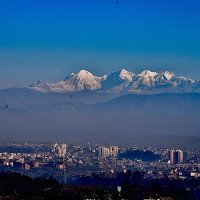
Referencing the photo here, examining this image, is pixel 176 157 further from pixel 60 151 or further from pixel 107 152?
pixel 60 151

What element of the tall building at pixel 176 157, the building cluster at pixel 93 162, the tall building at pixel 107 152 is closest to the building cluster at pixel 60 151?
the building cluster at pixel 93 162

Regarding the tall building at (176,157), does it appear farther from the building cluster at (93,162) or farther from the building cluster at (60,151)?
the building cluster at (60,151)

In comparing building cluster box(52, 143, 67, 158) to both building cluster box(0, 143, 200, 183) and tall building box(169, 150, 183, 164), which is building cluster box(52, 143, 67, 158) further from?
tall building box(169, 150, 183, 164)

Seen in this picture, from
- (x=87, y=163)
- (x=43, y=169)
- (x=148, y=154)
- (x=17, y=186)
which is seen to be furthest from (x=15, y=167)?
(x=17, y=186)

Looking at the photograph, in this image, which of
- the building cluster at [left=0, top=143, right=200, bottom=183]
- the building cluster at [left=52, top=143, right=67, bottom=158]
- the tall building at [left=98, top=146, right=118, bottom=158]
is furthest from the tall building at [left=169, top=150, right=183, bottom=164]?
the building cluster at [left=52, top=143, right=67, bottom=158]

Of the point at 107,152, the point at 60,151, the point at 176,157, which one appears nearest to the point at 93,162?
the point at 176,157

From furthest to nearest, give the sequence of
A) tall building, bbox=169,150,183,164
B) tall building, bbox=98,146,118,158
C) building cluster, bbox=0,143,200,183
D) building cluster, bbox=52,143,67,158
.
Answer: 1. tall building, bbox=98,146,118,158
2. building cluster, bbox=52,143,67,158
3. tall building, bbox=169,150,183,164
4. building cluster, bbox=0,143,200,183

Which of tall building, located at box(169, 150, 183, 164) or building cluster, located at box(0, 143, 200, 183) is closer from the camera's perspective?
building cluster, located at box(0, 143, 200, 183)

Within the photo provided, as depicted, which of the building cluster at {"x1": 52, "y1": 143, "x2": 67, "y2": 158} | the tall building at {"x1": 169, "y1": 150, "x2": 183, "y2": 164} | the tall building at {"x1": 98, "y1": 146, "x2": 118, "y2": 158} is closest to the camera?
the tall building at {"x1": 169, "y1": 150, "x2": 183, "y2": 164}

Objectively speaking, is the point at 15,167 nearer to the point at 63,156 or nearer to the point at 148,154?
the point at 63,156

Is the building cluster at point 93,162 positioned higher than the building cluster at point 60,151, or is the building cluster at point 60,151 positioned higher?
the building cluster at point 60,151

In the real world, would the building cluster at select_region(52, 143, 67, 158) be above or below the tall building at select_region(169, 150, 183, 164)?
above
